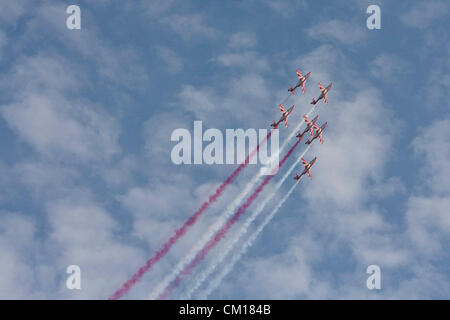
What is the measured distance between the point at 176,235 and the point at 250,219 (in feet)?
60.0

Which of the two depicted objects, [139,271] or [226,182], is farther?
[226,182]

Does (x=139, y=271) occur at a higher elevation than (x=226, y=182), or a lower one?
lower
